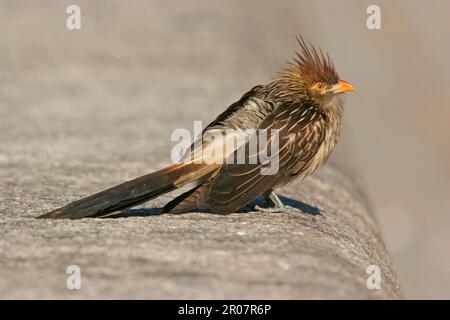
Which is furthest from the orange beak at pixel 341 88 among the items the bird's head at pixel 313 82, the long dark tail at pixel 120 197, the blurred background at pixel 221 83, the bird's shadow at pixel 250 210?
the blurred background at pixel 221 83

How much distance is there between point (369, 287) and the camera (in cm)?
471

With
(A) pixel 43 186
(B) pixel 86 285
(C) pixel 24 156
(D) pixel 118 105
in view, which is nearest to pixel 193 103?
(D) pixel 118 105

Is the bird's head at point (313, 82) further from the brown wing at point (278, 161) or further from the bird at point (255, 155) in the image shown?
the brown wing at point (278, 161)

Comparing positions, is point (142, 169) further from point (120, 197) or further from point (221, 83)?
point (221, 83)

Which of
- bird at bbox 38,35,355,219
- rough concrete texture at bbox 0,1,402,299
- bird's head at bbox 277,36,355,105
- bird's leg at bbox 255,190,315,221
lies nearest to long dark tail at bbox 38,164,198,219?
bird at bbox 38,35,355,219

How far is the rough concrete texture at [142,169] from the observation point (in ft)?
15.2

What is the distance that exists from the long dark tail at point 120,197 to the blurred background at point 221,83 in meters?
1.06

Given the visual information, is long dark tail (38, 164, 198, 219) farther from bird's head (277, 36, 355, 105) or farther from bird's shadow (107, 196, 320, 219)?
bird's head (277, 36, 355, 105)

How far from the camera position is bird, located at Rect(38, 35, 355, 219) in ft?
19.1

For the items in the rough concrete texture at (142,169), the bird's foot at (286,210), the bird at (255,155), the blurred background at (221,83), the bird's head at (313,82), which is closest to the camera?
the rough concrete texture at (142,169)

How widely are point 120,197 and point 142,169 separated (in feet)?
6.56
